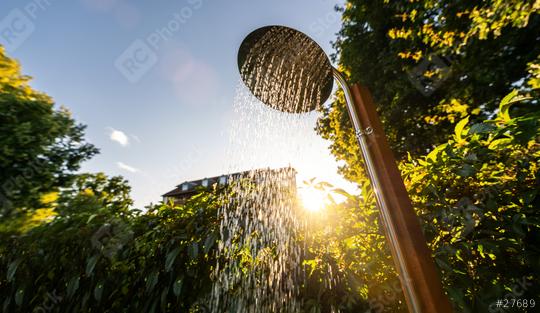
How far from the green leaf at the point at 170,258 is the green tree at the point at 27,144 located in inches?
463

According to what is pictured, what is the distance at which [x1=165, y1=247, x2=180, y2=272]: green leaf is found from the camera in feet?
5.28

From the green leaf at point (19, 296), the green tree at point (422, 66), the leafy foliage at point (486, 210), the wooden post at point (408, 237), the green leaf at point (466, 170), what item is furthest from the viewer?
the green tree at point (422, 66)

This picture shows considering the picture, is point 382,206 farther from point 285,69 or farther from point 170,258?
point 170,258

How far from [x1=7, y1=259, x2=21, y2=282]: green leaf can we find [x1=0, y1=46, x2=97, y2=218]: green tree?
1047 cm

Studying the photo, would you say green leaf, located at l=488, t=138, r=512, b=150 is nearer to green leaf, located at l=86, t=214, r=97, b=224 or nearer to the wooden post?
the wooden post

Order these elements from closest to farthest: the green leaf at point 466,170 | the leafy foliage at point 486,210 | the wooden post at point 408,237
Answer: the wooden post at point 408,237, the leafy foliage at point 486,210, the green leaf at point 466,170

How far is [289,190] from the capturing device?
1863 mm

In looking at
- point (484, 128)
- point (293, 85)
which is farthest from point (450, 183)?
point (293, 85)

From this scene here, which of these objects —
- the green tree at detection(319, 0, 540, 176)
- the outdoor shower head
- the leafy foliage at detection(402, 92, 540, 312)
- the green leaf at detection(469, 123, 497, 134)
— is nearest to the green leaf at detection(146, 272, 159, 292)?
the outdoor shower head

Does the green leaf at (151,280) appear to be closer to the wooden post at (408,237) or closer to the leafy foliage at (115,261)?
the leafy foliage at (115,261)

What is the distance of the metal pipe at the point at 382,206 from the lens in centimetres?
95
